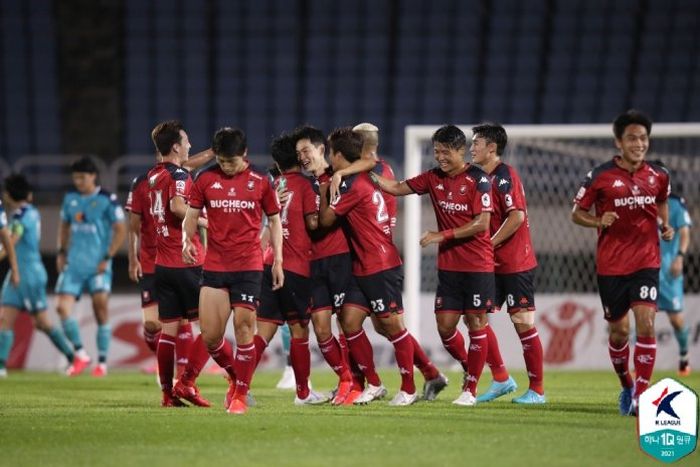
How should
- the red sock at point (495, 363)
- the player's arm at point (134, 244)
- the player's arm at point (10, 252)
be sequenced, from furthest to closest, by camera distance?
the player's arm at point (10, 252)
the player's arm at point (134, 244)
the red sock at point (495, 363)

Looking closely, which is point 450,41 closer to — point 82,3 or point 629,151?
point 82,3

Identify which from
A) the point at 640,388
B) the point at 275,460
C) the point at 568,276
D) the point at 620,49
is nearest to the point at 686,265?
the point at 568,276

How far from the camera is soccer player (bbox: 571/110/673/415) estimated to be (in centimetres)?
763

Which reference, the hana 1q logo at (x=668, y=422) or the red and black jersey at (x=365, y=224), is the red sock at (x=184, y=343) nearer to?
the red and black jersey at (x=365, y=224)

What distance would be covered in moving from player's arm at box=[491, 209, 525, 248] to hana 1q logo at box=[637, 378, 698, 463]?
206 cm

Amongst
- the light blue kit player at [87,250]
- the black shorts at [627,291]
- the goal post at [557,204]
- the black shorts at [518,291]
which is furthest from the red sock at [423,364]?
the goal post at [557,204]

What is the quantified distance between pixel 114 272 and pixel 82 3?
17.4 feet

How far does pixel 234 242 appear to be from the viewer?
7.62 m

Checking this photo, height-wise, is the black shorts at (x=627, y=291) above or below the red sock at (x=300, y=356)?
above

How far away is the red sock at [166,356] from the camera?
27.1ft

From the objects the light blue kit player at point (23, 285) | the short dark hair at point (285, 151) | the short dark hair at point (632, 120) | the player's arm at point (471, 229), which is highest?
the short dark hair at point (632, 120)

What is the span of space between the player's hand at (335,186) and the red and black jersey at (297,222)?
196 mm

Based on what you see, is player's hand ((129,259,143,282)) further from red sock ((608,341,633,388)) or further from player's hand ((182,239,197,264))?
red sock ((608,341,633,388))

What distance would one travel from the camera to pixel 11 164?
1892 cm
